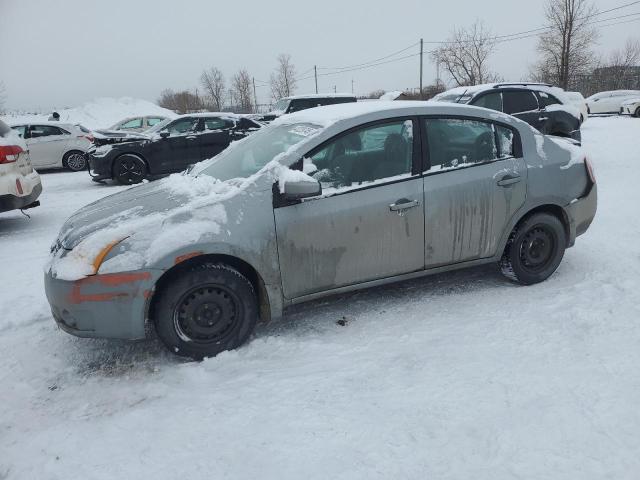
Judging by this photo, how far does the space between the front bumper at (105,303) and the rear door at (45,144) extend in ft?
39.5

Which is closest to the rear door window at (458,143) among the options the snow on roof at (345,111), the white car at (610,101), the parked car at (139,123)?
the snow on roof at (345,111)

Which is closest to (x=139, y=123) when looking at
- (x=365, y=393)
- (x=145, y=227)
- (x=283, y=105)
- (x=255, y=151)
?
(x=283, y=105)

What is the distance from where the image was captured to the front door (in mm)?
3379

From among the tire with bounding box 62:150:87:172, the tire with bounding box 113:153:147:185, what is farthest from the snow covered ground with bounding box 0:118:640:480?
the tire with bounding box 62:150:87:172

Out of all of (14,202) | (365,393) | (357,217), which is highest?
(357,217)

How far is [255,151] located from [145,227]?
1.20 meters

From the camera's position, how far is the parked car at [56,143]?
1321 cm

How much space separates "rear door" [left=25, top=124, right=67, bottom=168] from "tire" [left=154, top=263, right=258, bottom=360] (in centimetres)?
1237

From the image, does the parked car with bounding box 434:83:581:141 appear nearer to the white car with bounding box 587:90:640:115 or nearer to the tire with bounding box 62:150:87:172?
the tire with bounding box 62:150:87:172

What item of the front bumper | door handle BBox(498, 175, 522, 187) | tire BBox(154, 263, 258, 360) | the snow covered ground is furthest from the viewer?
door handle BBox(498, 175, 522, 187)

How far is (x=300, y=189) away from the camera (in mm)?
3232

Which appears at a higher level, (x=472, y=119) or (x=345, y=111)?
(x=345, y=111)

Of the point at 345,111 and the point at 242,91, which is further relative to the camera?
the point at 242,91

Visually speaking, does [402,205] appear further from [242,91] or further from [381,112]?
[242,91]
